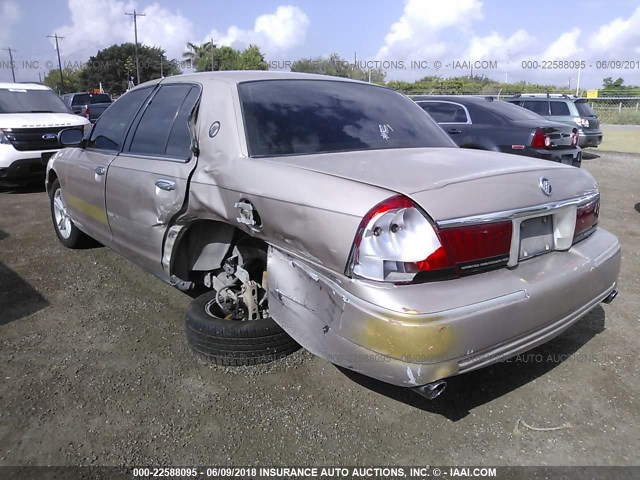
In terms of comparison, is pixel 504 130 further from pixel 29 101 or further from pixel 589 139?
pixel 29 101

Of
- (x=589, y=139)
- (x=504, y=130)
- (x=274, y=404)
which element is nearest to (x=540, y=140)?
(x=504, y=130)

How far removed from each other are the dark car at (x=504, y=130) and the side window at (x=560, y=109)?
20.3ft

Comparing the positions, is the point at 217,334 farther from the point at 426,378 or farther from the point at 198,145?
the point at 426,378

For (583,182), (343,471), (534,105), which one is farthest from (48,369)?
(534,105)

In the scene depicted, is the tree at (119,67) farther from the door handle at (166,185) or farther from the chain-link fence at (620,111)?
the door handle at (166,185)

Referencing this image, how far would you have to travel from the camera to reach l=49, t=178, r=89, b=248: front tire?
17.0 ft

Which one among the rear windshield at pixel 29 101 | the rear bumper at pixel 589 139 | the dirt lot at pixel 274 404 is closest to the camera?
the dirt lot at pixel 274 404

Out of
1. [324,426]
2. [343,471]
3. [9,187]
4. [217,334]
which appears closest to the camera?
[343,471]

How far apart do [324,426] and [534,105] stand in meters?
14.5

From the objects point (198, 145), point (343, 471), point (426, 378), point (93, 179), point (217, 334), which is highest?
point (198, 145)

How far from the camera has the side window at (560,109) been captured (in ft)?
47.8

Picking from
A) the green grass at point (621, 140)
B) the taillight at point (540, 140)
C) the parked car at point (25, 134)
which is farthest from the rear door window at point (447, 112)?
the green grass at point (621, 140)

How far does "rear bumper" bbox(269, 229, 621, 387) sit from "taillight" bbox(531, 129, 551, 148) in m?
6.14

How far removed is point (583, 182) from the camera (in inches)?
109
